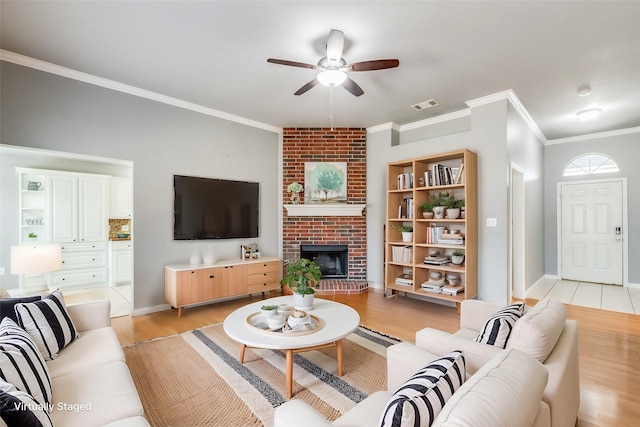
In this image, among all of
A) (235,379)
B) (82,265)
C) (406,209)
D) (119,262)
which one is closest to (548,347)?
(235,379)

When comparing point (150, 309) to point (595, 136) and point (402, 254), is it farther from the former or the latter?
point (595, 136)

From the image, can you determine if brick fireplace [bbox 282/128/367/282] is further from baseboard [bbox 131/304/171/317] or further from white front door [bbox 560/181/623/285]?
white front door [bbox 560/181/623/285]

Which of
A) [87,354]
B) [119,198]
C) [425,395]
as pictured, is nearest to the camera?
[425,395]

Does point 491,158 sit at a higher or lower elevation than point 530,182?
higher

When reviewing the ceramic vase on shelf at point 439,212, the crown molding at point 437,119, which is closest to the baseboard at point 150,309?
the ceramic vase on shelf at point 439,212

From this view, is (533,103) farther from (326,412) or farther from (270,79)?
(326,412)

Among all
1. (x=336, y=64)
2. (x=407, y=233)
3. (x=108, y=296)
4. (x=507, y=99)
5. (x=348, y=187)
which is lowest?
(x=108, y=296)

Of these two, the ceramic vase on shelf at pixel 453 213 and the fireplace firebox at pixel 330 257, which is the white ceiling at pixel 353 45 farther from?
the fireplace firebox at pixel 330 257

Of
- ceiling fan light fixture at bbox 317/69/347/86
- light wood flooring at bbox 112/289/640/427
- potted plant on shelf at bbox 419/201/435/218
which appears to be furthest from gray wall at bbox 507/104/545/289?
ceiling fan light fixture at bbox 317/69/347/86

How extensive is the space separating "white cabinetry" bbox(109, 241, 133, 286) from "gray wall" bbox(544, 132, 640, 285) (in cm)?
780

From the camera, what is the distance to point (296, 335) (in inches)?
79.7

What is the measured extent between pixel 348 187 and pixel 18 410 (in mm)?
4353

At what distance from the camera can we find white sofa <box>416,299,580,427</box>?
1.20m

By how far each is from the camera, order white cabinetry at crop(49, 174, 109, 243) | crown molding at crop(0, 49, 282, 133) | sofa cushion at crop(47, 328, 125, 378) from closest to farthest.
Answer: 1. sofa cushion at crop(47, 328, 125, 378)
2. crown molding at crop(0, 49, 282, 133)
3. white cabinetry at crop(49, 174, 109, 243)
